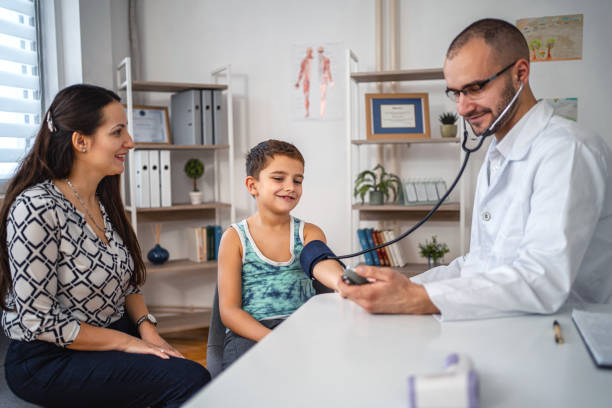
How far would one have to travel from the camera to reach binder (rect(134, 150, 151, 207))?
307cm

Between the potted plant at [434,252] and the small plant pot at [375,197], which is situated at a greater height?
the small plant pot at [375,197]

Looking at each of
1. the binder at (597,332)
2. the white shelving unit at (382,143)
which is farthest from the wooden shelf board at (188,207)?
the binder at (597,332)

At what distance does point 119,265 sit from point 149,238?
218 cm

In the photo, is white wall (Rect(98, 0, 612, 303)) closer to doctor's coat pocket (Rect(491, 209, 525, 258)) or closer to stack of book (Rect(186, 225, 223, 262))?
stack of book (Rect(186, 225, 223, 262))

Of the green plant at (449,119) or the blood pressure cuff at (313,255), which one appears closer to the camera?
the blood pressure cuff at (313,255)

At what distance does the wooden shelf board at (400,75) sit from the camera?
290 centimetres

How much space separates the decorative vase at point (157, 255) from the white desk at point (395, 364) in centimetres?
248

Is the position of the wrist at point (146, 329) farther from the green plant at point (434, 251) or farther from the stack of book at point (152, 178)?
the green plant at point (434, 251)

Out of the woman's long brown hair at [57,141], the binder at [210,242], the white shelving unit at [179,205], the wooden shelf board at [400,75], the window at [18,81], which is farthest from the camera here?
A: the binder at [210,242]

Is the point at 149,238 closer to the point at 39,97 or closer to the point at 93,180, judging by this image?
the point at 39,97

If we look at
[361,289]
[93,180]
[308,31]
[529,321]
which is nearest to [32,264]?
[93,180]

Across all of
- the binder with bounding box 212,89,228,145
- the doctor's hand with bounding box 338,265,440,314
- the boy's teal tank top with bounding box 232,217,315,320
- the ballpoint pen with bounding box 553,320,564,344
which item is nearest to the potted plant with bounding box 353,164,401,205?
the binder with bounding box 212,89,228,145

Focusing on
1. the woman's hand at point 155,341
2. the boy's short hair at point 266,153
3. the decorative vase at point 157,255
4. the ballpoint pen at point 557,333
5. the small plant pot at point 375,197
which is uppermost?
the boy's short hair at point 266,153

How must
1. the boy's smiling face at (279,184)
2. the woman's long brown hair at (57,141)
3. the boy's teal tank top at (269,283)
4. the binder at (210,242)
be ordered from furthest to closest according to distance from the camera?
1. the binder at (210,242)
2. the boy's smiling face at (279,184)
3. the boy's teal tank top at (269,283)
4. the woman's long brown hair at (57,141)
